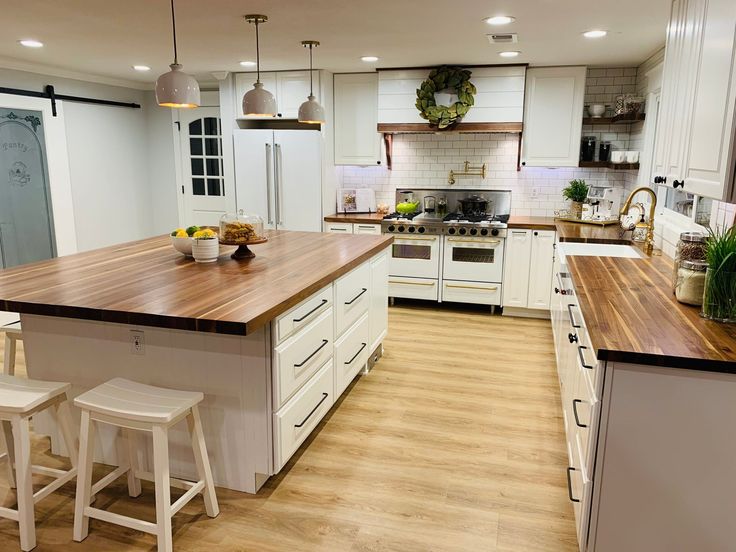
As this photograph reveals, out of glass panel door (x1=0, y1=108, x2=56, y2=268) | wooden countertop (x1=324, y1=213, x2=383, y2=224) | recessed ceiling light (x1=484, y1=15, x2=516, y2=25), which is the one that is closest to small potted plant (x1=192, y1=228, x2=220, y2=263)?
recessed ceiling light (x1=484, y1=15, x2=516, y2=25)

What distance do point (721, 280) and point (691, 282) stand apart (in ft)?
0.88

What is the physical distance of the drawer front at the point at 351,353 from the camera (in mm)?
3115

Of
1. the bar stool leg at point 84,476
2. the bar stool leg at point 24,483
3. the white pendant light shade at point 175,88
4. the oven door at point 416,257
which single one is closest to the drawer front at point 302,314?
the bar stool leg at point 84,476

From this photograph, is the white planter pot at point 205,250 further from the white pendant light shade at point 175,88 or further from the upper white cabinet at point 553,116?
the upper white cabinet at point 553,116

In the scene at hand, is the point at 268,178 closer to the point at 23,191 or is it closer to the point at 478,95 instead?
the point at 478,95

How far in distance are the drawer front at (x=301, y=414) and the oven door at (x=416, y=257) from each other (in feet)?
8.26

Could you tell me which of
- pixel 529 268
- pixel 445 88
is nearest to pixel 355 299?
pixel 529 268

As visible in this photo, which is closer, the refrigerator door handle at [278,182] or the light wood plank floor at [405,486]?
the light wood plank floor at [405,486]

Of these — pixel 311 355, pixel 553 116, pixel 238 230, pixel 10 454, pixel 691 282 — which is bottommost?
pixel 10 454

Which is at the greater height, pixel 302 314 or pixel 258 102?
pixel 258 102

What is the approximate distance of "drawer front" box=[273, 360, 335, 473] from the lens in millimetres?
2375

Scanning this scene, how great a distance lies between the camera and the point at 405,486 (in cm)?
254

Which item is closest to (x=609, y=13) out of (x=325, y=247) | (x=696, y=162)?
(x=696, y=162)

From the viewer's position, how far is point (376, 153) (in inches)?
221
